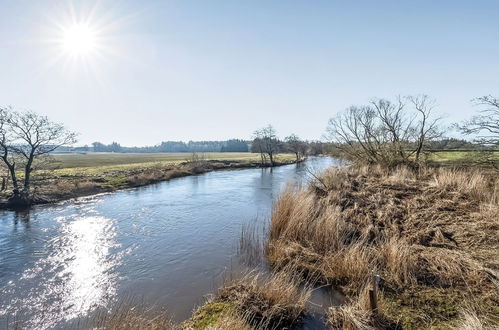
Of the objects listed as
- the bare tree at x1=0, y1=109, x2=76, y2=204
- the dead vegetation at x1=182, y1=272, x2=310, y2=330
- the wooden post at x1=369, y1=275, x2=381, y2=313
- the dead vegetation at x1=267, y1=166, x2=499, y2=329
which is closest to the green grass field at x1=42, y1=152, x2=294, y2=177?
the bare tree at x1=0, y1=109, x2=76, y2=204

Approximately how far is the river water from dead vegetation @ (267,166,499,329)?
259 centimetres

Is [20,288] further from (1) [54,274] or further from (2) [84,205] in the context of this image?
(2) [84,205]

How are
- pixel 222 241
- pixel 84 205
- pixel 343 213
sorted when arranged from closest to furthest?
pixel 343 213, pixel 222 241, pixel 84 205

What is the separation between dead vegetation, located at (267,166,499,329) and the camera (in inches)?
183

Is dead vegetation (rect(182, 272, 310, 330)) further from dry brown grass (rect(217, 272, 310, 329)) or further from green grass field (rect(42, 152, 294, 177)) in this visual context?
green grass field (rect(42, 152, 294, 177))

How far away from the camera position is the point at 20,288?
725 centimetres

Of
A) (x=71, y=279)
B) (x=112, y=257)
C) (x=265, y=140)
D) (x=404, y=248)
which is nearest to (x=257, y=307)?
(x=404, y=248)

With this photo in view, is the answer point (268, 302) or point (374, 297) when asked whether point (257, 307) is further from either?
point (374, 297)

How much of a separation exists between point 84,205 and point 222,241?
46.2ft

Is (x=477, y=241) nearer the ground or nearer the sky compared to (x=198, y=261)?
nearer the sky

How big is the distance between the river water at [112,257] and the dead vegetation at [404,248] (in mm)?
2587

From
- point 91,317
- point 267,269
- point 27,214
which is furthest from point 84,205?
point 267,269

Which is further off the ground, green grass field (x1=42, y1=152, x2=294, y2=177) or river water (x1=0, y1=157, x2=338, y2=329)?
green grass field (x1=42, y1=152, x2=294, y2=177)

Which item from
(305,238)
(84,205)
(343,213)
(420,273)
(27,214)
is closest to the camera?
(420,273)
